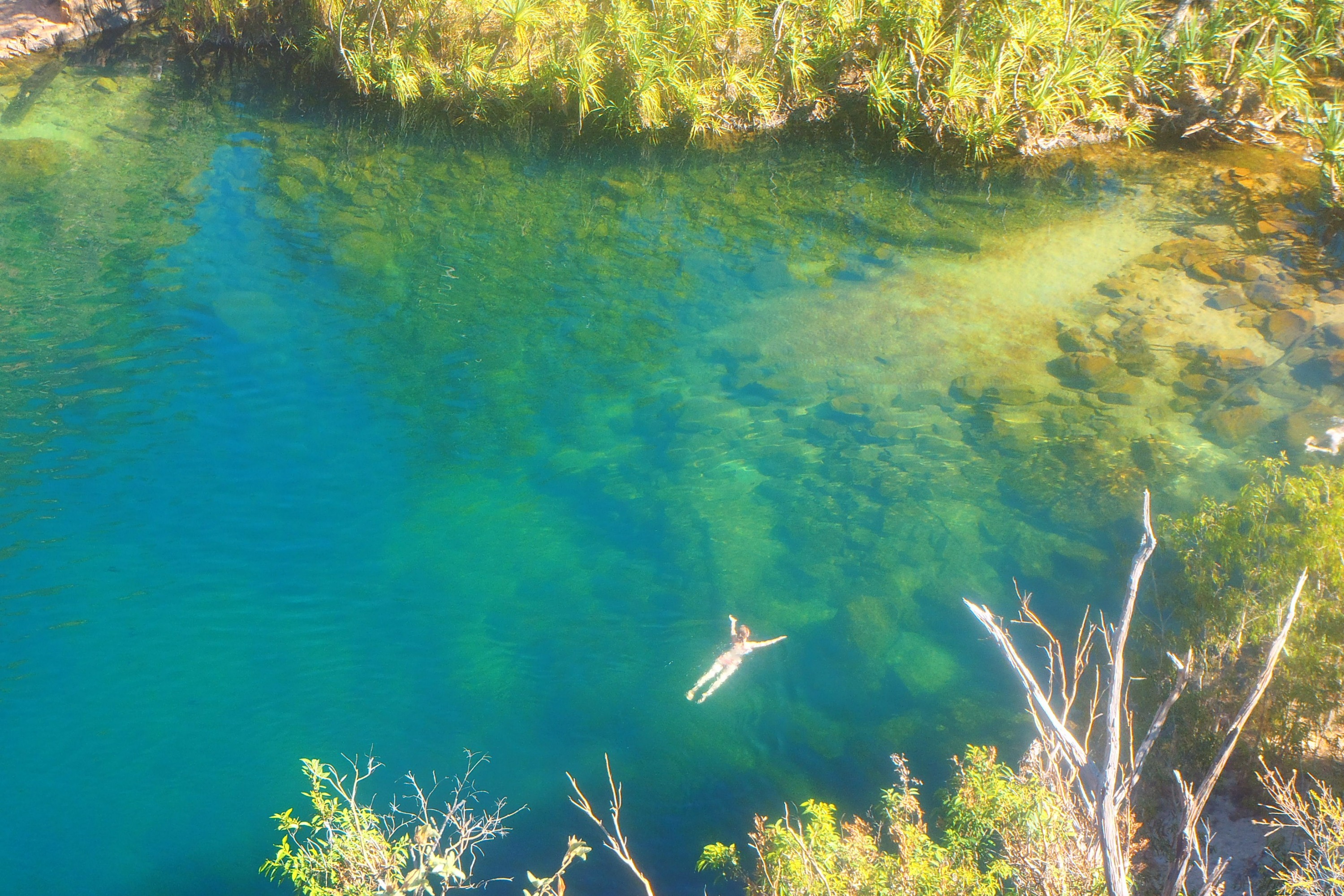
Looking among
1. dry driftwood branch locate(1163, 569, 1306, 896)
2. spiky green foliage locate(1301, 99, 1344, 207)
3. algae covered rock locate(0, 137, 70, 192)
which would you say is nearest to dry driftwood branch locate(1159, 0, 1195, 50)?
spiky green foliage locate(1301, 99, 1344, 207)

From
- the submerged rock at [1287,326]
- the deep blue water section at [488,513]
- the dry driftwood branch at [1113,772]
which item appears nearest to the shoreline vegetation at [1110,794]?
the dry driftwood branch at [1113,772]

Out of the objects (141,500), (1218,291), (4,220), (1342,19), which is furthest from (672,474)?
(1342,19)

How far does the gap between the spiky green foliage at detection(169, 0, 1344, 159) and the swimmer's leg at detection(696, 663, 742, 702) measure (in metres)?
9.95

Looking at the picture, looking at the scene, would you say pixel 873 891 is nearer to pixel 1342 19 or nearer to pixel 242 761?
pixel 242 761

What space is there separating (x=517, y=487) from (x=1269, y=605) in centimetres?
565

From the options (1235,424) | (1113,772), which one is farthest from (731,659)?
(1235,424)

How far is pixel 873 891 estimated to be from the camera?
13.0 feet

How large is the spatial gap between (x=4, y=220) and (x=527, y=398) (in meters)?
7.89

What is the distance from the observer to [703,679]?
6.20 m

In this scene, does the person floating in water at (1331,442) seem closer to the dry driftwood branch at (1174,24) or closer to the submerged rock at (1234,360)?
the submerged rock at (1234,360)

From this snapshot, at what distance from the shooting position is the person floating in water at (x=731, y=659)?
616 cm

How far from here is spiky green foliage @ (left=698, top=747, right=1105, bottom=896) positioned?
12.5 ft

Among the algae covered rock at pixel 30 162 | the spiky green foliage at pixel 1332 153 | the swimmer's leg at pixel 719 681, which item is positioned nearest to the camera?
the swimmer's leg at pixel 719 681

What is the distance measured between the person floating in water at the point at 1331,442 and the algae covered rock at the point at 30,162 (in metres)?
15.5
